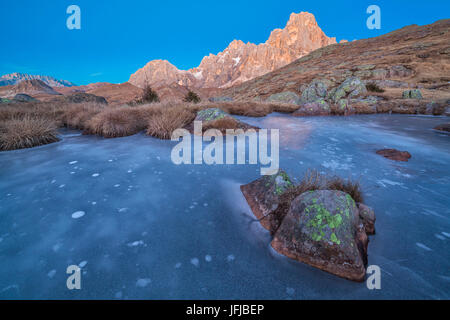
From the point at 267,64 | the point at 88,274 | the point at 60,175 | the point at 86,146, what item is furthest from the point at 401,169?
the point at 267,64

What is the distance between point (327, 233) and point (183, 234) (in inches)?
55.1

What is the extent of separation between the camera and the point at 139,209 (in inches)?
92.4

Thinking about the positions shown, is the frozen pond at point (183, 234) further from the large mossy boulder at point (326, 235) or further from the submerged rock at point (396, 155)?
the submerged rock at point (396, 155)

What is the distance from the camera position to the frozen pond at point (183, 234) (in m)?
1.37

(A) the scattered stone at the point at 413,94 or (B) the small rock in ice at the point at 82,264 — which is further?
(A) the scattered stone at the point at 413,94

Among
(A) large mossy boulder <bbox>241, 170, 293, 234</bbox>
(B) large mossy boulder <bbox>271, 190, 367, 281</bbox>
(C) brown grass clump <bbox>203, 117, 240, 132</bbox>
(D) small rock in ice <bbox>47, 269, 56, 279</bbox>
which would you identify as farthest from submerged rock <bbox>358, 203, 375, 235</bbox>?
(C) brown grass clump <bbox>203, 117, 240, 132</bbox>

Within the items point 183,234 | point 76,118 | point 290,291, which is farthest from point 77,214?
point 76,118

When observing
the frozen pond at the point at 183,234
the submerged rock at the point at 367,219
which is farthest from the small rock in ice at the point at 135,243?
the submerged rock at the point at 367,219

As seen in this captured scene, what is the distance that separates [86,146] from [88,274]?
4.96 m

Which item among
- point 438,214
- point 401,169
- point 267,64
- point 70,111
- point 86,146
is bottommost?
point 438,214

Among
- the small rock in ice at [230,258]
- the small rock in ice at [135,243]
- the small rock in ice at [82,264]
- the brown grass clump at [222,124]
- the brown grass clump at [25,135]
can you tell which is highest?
the brown grass clump at [222,124]

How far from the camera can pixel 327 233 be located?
1.51 metres

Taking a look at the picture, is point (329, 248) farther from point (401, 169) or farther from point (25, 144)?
point (25, 144)

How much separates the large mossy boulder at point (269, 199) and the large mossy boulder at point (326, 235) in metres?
0.25
